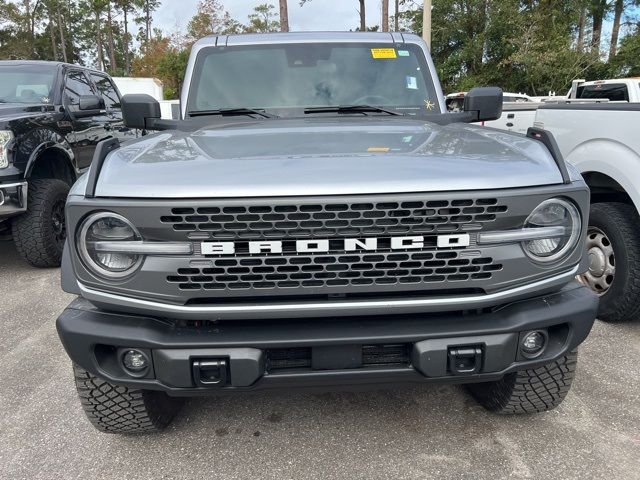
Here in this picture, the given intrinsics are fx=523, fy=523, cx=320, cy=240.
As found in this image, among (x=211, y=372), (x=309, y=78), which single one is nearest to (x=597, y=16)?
(x=309, y=78)

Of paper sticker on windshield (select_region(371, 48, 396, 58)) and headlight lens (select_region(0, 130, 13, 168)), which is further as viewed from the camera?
headlight lens (select_region(0, 130, 13, 168))

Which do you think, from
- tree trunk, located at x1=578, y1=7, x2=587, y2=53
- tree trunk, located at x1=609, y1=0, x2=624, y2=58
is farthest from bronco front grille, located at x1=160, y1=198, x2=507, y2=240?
tree trunk, located at x1=609, y1=0, x2=624, y2=58

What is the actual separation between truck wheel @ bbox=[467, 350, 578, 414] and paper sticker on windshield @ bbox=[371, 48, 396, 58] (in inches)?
85.3

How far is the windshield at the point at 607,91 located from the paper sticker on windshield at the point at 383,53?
7.85m

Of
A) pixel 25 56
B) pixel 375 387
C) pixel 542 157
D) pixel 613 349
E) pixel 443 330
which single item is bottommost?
pixel 613 349

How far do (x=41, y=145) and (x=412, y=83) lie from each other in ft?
12.4

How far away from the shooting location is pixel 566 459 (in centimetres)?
236

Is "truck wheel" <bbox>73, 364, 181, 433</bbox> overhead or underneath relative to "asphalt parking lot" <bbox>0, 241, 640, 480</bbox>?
overhead

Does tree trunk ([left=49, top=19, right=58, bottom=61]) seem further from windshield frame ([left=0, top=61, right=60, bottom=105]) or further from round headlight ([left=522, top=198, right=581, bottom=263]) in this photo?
round headlight ([left=522, top=198, right=581, bottom=263])

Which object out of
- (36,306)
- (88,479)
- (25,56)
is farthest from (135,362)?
(25,56)

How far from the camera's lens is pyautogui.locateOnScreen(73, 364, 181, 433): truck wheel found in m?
2.30

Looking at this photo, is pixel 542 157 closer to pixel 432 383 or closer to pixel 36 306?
pixel 432 383

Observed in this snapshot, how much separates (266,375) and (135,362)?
0.51 m

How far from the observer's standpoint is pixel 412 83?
341 centimetres
